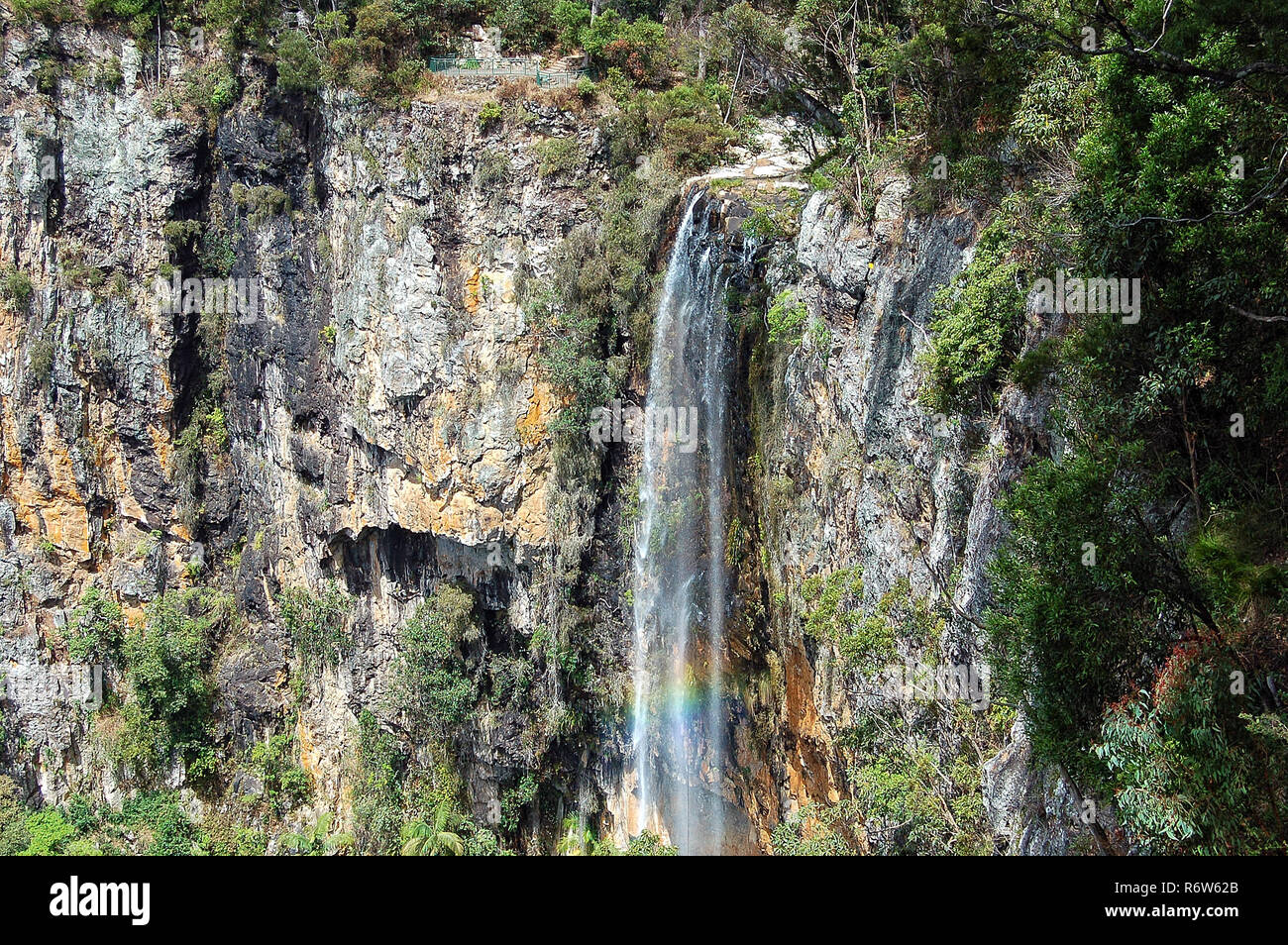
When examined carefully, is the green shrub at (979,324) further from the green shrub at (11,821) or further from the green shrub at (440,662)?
the green shrub at (11,821)

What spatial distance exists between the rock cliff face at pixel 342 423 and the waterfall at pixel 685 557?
2.52 feet

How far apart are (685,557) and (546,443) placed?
4244mm

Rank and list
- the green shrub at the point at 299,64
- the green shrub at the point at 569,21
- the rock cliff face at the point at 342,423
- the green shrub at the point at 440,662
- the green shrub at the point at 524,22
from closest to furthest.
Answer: the rock cliff face at the point at 342,423 → the green shrub at the point at 440,662 → the green shrub at the point at 299,64 → the green shrub at the point at 569,21 → the green shrub at the point at 524,22

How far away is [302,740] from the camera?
25562 millimetres

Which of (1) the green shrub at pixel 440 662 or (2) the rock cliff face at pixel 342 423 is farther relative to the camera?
(1) the green shrub at pixel 440 662

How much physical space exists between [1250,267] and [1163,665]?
3.11 m

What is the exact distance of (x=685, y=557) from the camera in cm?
1889

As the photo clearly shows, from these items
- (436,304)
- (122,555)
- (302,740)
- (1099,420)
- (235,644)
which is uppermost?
(436,304)

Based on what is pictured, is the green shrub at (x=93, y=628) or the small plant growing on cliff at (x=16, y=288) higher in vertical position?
the small plant growing on cliff at (x=16, y=288)

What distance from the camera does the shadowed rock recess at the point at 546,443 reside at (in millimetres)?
10016

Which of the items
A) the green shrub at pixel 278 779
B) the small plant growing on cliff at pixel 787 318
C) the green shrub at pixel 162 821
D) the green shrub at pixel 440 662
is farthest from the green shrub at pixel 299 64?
the green shrub at pixel 162 821

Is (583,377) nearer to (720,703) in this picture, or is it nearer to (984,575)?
(720,703)

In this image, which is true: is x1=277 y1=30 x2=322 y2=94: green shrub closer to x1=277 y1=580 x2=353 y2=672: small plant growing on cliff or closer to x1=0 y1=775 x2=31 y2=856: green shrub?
x1=277 y1=580 x2=353 y2=672: small plant growing on cliff
